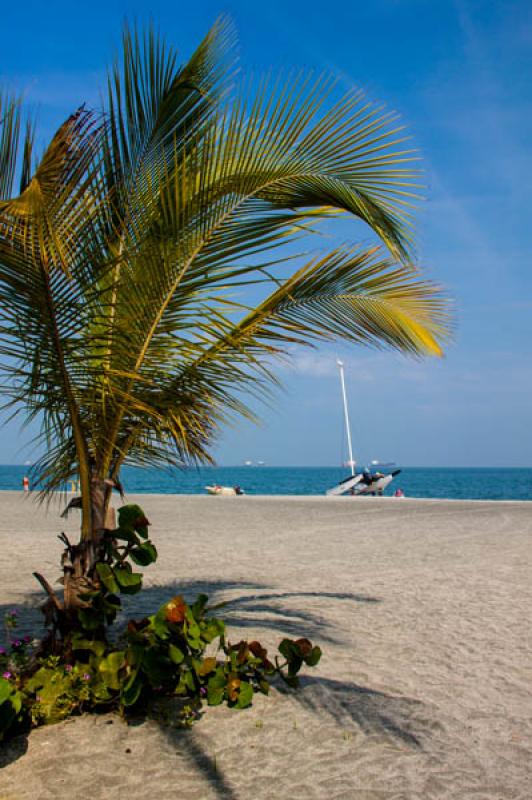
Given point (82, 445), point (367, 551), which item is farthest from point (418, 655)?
point (367, 551)

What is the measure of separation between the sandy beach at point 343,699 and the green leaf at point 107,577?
751 mm

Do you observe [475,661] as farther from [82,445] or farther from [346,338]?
[82,445]

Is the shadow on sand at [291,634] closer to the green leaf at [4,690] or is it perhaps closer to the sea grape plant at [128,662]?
the sea grape plant at [128,662]

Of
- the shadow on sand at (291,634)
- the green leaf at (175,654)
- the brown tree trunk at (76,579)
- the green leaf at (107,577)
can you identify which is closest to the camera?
the shadow on sand at (291,634)

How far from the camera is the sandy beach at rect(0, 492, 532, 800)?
349 cm

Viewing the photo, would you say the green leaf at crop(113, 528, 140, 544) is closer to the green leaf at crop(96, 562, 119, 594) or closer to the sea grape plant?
the sea grape plant

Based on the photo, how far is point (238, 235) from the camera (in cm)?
477

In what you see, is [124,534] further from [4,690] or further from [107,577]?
[4,690]

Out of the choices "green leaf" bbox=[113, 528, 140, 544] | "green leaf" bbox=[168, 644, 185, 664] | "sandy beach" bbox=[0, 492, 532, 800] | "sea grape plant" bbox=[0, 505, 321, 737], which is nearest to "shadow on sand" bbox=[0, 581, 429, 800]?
"sandy beach" bbox=[0, 492, 532, 800]

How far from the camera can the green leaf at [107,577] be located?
4234 mm

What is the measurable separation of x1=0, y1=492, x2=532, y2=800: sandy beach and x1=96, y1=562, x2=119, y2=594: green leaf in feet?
2.46

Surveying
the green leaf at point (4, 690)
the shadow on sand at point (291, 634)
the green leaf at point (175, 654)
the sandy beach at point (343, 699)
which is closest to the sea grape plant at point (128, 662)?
the green leaf at point (175, 654)

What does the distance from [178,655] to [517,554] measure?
9.20m

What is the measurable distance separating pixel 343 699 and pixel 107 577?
1702mm
